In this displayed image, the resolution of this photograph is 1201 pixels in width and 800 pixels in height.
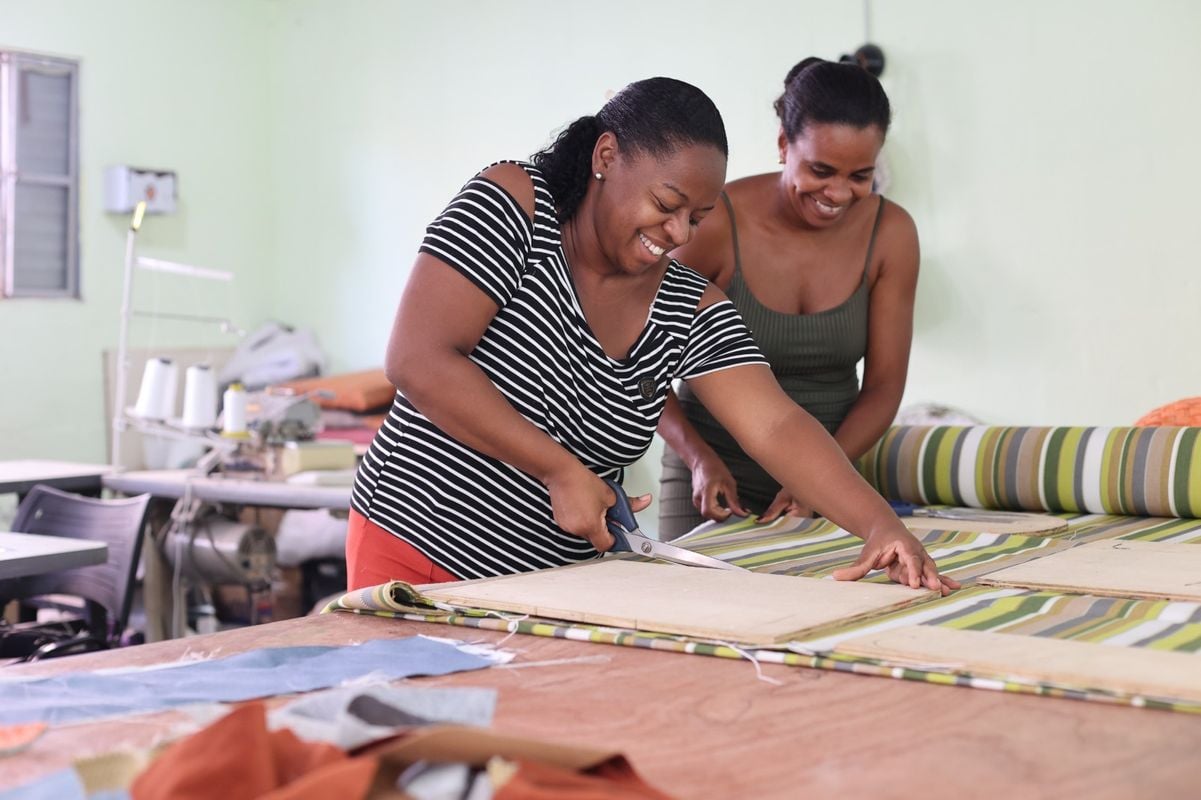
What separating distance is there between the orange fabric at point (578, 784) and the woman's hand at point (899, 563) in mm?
719

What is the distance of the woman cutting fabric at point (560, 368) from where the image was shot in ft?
4.89

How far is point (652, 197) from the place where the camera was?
1530 mm

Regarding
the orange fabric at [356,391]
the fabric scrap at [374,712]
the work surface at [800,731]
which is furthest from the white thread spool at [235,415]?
the fabric scrap at [374,712]

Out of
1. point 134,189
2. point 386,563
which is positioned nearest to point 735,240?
point 386,563

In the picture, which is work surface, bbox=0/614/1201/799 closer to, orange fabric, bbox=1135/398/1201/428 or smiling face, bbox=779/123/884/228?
smiling face, bbox=779/123/884/228

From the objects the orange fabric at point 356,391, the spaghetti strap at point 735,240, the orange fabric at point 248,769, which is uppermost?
the spaghetti strap at point 735,240

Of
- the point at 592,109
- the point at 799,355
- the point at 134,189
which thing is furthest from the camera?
the point at 134,189

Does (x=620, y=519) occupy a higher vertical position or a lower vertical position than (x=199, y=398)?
higher

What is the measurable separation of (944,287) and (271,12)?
11.6 ft

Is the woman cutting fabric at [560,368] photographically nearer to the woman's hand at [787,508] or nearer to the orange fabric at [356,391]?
the woman's hand at [787,508]

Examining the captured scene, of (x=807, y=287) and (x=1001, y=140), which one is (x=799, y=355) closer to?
(x=807, y=287)

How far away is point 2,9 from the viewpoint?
5.03 meters

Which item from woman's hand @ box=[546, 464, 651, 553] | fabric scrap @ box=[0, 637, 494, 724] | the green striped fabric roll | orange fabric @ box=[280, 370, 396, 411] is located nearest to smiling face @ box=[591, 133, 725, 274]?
woman's hand @ box=[546, 464, 651, 553]

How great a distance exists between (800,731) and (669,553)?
2.15ft
